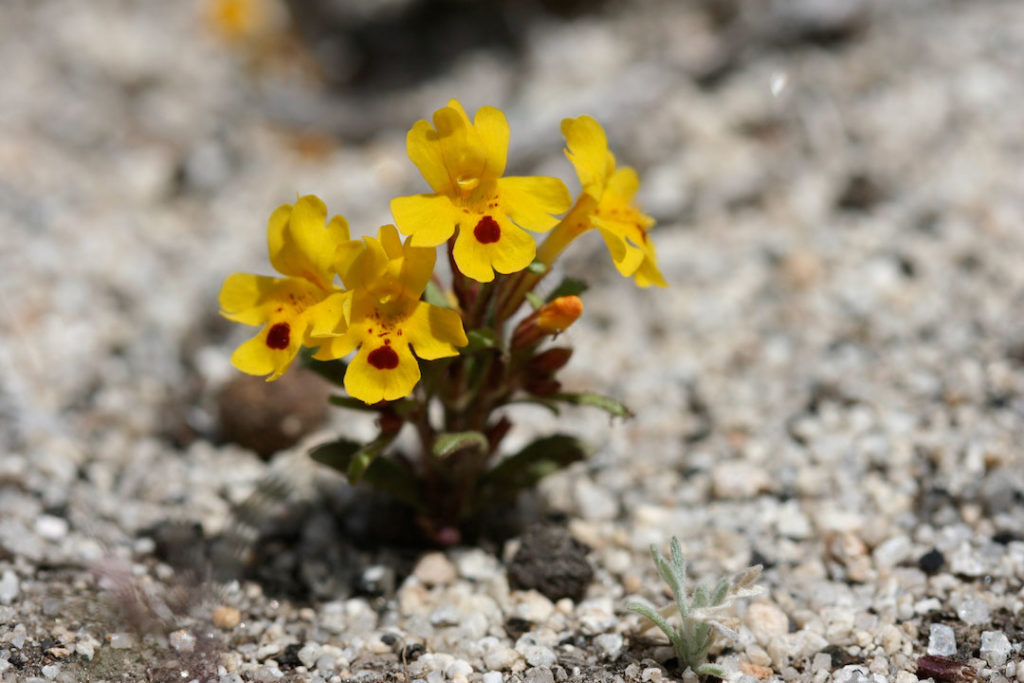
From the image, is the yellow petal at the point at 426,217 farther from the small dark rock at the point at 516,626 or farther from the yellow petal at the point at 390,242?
the small dark rock at the point at 516,626

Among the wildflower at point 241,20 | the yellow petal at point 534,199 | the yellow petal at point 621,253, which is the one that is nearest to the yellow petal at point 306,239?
the yellow petal at point 534,199

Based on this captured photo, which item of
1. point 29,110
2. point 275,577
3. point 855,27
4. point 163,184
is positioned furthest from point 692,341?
point 29,110

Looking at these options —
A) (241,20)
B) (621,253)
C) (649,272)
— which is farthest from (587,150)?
(241,20)

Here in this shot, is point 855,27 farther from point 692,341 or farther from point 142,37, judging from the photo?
point 142,37

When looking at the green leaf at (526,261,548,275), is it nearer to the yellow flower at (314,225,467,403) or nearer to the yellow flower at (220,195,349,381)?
the yellow flower at (314,225,467,403)

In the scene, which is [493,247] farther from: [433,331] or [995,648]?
[995,648]
